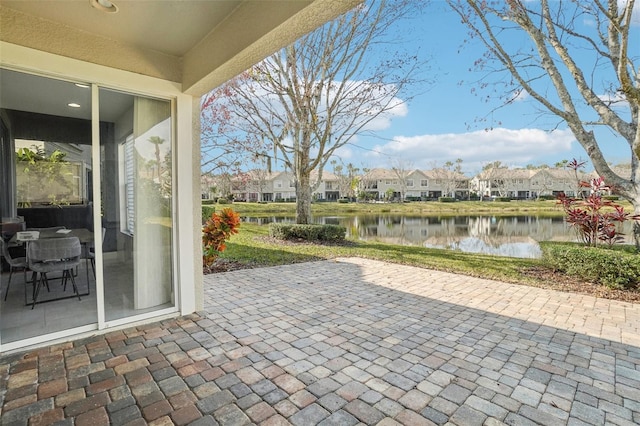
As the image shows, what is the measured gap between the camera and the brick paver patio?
1.94 m

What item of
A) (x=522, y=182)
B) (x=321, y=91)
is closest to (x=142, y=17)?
(x=321, y=91)

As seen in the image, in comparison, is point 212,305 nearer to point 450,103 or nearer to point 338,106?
point 338,106

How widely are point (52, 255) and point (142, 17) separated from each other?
9.10 ft

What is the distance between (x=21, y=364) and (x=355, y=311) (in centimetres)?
305

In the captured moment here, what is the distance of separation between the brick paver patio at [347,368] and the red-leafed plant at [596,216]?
1961mm

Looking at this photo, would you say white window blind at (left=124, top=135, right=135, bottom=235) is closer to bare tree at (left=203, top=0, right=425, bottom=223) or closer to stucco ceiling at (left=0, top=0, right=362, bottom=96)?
stucco ceiling at (left=0, top=0, right=362, bottom=96)

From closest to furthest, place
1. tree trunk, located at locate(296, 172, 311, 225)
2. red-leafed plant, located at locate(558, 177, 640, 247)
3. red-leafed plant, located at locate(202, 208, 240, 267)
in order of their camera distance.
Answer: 1. red-leafed plant, located at locate(558, 177, 640, 247)
2. red-leafed plant, located at locate(202, 208, 240, 267)
3. tree trunk, located at locate(296, 172, 311, 225)

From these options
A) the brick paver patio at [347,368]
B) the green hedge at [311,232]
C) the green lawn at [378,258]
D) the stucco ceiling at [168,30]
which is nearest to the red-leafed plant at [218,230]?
the green lawn at [378,258]

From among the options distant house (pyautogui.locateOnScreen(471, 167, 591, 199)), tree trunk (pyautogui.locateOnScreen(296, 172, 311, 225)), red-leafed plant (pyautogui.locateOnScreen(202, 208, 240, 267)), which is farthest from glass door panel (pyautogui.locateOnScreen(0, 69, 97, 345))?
distant house (pyautogui.locateOnScreen(471, 167, 591, 199))

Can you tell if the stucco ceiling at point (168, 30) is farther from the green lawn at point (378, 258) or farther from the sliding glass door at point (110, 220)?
the green lawn at point (378, 258)

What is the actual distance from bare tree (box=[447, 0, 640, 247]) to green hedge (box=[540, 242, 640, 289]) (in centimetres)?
152

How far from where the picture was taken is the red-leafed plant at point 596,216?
543cm

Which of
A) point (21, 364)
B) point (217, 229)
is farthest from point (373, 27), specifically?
point (21, 364)

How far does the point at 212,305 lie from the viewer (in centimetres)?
395
